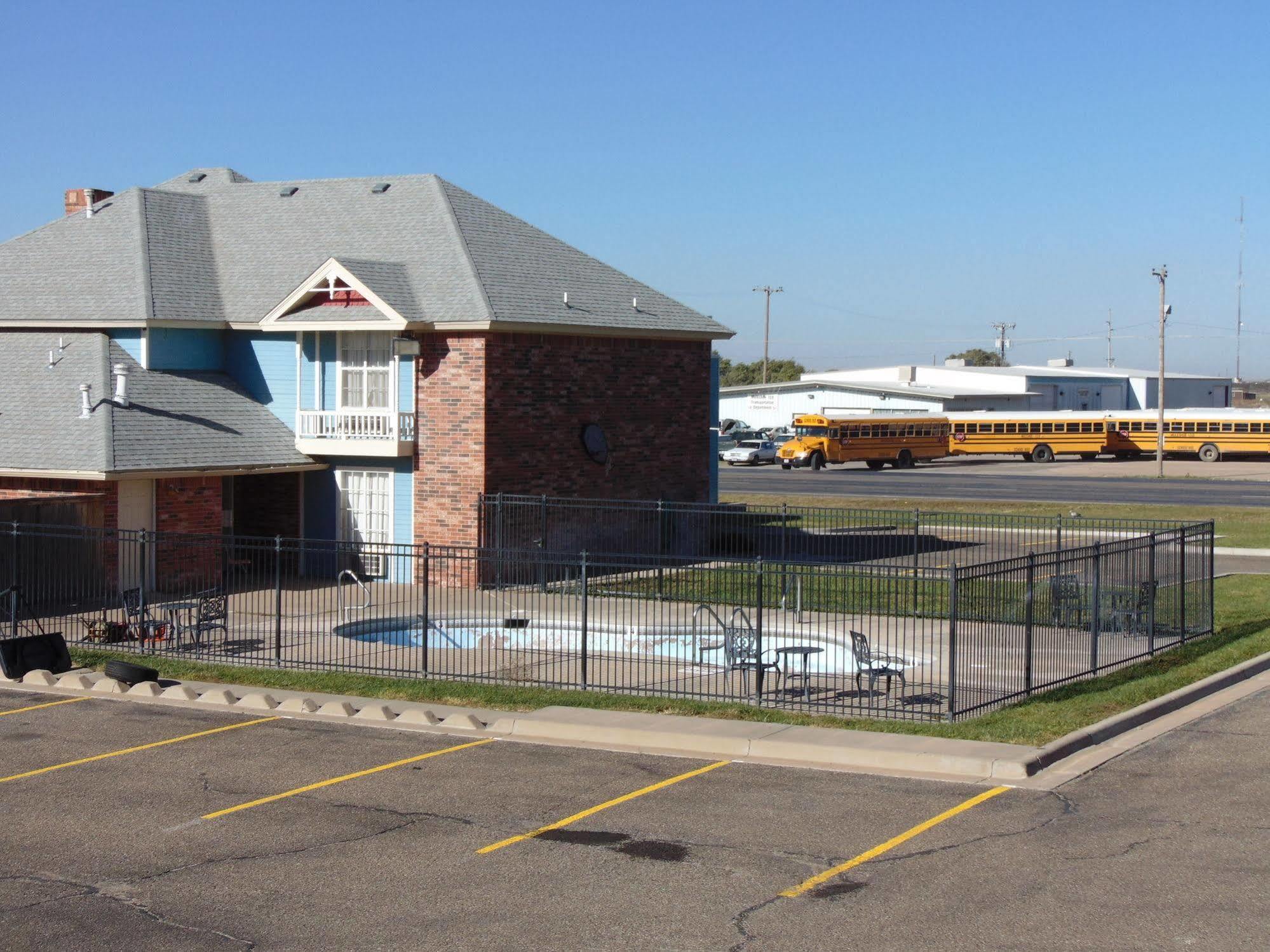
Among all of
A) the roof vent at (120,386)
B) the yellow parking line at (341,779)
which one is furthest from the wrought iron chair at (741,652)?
the roof vent at (120,386)

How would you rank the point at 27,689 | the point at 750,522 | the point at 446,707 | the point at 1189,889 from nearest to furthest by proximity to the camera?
the point at 1189,889 < the point at 446,707 < the point at 27,689 < the point at 750,522

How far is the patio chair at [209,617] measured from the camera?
2078cm

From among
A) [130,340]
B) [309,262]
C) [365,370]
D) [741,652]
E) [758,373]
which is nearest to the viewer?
[741,652]

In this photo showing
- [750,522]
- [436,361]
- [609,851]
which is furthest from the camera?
[750,522]

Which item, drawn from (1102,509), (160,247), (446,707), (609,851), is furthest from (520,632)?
(1102,509)

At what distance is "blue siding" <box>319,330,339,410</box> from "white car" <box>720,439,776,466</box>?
46622 mm

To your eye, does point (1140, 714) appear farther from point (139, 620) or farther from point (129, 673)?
point (139, 620)

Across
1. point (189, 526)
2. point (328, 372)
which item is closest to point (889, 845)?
point (189, 526)

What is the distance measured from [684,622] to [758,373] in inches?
6304

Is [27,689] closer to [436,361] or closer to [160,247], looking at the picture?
[436,361]

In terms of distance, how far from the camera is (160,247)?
3344 cm

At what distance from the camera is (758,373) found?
182000 millimetres

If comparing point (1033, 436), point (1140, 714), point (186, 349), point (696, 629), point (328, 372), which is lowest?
point (1140, 714)

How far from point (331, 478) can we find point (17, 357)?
7063 millimetres
